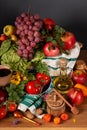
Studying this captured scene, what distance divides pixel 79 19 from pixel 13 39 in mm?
524

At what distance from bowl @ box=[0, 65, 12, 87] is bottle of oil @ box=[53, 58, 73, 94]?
199 millimetres

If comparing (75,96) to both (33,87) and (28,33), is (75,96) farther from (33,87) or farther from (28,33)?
(28,33)

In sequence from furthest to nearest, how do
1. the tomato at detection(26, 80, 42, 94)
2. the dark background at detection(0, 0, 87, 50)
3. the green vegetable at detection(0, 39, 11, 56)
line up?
the dark background at detection(0, 0, 87, 50) < the green vegetable at detection(0, 39, 11, 56) < the tomato at detection(26, 80, 42, 94)

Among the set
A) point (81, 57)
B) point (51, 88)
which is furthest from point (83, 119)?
point (81, 57)

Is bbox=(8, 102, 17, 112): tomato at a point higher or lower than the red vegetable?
lower

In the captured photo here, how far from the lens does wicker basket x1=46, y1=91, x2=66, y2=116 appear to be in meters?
1.20

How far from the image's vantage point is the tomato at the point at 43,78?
1.35 meters

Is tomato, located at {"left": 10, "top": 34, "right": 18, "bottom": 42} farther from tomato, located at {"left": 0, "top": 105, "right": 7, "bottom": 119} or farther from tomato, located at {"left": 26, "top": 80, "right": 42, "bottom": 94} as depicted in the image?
tomato, located at {"left": 0, "top": 105, "right": 7, "bottom": 119}

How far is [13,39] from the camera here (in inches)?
54.8

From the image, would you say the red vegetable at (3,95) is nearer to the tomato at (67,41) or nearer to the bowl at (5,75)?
the bowl at (5,75)

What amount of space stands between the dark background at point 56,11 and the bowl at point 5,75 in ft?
1.69

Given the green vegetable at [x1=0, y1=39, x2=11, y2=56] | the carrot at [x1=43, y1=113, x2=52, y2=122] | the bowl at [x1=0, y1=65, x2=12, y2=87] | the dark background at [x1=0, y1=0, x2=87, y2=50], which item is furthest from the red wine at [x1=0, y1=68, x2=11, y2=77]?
the dark background at [x1=0, y1=0, x2=87, y2=50]

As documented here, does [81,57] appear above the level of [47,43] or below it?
below

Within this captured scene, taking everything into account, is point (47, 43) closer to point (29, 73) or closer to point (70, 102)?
point (29, 73)
